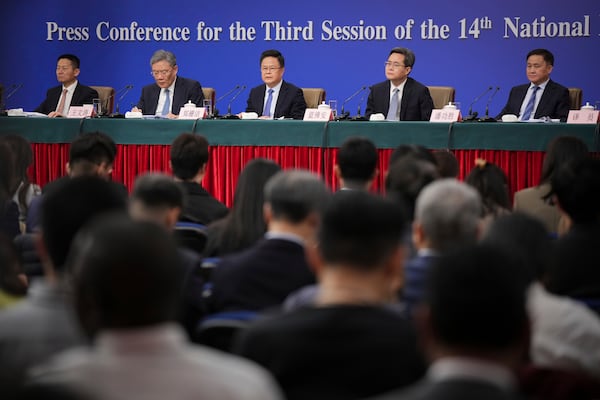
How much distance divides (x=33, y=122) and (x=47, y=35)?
337 centimetres

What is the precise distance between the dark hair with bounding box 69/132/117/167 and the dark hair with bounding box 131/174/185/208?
1.22 metres

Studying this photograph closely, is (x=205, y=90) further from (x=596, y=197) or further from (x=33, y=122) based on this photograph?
(x=596, y=197)

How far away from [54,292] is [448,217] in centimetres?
103

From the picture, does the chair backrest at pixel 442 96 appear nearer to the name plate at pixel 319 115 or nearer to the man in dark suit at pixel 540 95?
the man in dark suit at pixel 540 95

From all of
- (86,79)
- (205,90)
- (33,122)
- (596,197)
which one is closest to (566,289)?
(596,197)

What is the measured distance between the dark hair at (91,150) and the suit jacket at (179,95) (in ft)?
12.2

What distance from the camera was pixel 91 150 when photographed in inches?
168

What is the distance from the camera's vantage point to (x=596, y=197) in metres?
2.97

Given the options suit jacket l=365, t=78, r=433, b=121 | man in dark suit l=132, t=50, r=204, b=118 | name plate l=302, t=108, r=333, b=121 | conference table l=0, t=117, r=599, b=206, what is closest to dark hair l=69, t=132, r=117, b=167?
conference table l=0, t=117, r=599, b=206

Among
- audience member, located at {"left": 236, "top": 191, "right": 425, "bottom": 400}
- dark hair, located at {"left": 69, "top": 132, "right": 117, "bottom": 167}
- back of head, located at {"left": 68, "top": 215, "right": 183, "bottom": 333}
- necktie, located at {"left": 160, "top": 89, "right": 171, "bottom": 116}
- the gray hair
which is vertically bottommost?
audience member, located at {"left": 236, "top": 191, "right": 425, "bottom": 400}

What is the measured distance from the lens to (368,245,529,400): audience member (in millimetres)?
1318

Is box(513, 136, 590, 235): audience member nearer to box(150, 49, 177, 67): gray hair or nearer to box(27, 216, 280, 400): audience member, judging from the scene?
box(27, 216, 280, 400): audience member

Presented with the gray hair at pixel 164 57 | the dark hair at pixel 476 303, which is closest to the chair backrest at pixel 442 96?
the gray hair at pixel 164 57

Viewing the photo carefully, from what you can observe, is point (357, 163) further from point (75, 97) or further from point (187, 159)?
point (75, 97)
